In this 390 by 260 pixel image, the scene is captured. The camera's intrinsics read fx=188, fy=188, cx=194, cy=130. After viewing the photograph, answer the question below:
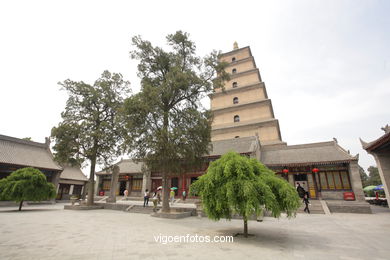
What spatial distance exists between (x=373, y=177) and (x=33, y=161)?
65.2 m

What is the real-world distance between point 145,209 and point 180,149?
19.1 feet

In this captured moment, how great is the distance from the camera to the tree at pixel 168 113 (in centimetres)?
1083

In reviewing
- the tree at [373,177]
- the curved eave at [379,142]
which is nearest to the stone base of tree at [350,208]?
the curved eave at [379,142]

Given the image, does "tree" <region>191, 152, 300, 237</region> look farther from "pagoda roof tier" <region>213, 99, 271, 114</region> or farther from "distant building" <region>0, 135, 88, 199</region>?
"distant building" <region>0, 135, 88, 199</region>

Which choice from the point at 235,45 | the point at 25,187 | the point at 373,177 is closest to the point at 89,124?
the point at 25,187

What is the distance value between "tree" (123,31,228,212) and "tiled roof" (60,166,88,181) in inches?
740

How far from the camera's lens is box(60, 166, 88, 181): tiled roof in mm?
24375

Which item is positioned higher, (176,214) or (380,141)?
(380,141)

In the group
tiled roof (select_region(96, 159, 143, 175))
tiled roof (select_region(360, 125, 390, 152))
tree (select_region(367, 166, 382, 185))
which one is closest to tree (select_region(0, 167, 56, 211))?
tiled roof (select_region(96, 159, 143, 175))

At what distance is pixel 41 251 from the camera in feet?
14.0

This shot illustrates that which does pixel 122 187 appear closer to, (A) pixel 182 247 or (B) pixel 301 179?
(B) pixel 301 179

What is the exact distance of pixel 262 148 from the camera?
19375 millimetres

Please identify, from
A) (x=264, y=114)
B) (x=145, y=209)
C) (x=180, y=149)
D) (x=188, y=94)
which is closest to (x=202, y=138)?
(x=180, y=149)

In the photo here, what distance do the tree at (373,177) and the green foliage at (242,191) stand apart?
49.1 meters
